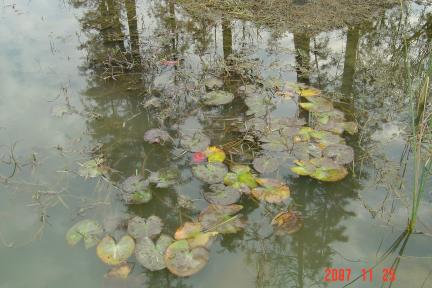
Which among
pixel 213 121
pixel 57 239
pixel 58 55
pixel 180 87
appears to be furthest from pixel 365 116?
pixel 58 55

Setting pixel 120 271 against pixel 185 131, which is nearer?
pixel 120 271

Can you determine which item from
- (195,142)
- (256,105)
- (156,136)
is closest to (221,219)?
(195,142)

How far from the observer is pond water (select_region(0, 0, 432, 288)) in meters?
2.11

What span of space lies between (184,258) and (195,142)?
91 centimetres

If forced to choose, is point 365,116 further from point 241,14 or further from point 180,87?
point 241,14

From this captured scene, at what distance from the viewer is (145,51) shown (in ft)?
12.9

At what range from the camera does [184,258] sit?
205 cm

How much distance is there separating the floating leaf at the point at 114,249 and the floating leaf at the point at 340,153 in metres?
1.27

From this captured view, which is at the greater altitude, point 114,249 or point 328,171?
point 328,171

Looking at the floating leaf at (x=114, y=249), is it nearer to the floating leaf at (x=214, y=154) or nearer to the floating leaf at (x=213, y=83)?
the floating leaf at (x=214, y=154)

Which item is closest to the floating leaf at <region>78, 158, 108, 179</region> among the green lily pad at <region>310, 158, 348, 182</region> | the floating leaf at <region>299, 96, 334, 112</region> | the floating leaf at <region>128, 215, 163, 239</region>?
the floating leaf at <region>128, 215, 163, 239</region>

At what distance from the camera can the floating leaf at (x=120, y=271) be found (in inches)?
79.6

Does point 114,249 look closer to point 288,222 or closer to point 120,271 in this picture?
point 120,271

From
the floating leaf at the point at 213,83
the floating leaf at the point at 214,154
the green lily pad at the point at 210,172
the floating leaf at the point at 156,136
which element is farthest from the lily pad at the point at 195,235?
the floating leaf at the point at 213,83
